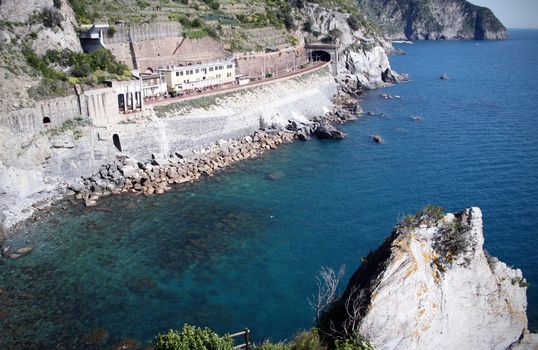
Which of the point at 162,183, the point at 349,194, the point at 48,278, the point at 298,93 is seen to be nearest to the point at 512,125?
the point at 298,93

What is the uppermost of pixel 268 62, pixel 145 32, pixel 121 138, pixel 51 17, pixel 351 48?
pixel 51 17

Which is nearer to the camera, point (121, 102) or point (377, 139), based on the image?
point (121, 102)

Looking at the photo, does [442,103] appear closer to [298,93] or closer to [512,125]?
[512,125]

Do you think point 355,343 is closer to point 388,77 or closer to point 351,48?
point 351,48

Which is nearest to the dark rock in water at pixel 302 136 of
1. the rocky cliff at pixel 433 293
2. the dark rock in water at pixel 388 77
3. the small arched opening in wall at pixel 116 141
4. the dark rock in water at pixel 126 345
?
the small arched opening in wall at pixel 116 141

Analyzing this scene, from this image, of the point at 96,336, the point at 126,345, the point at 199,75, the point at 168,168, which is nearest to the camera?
the point at 126,345

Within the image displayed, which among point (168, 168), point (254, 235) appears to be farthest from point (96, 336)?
point (168, 168)
